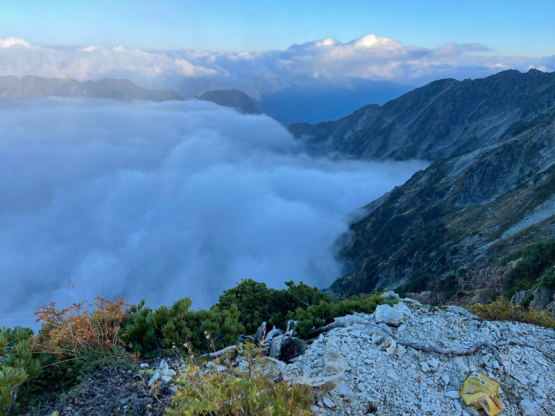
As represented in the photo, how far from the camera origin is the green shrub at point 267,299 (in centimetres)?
1238

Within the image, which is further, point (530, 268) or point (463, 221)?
point (463, 221)

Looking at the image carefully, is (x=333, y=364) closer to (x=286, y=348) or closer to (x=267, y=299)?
Result: (x=286, y=348)

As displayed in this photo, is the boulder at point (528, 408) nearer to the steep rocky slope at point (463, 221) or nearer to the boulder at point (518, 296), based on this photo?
the boulder at point (518, 296)

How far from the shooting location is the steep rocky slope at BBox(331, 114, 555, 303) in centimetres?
4478

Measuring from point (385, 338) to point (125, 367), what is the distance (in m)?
5.12

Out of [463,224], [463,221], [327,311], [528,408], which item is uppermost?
[528,408]

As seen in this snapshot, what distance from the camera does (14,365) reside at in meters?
4.75

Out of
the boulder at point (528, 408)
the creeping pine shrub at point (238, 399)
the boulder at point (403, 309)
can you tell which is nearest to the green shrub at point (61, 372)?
the creeping pine shrub at point (238, 399)

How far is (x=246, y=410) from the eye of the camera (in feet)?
11.5

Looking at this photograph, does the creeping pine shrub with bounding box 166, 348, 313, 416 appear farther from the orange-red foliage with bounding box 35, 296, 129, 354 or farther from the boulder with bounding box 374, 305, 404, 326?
the boulder with bounding box 374, 305, 404, 326

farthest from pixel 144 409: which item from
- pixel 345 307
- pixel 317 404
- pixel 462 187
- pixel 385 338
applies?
pixel 462 187

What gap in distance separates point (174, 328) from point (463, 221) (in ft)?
267

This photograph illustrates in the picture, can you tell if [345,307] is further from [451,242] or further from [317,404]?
[451,242]

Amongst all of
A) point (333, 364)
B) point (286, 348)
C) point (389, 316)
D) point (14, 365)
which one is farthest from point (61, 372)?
point (389, 316)
